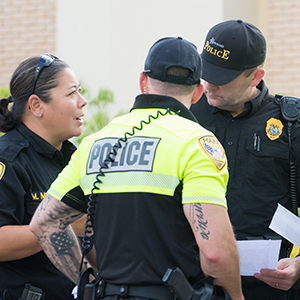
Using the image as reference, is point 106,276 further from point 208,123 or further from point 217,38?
point 217,38

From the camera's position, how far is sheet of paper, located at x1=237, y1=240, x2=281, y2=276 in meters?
2.13

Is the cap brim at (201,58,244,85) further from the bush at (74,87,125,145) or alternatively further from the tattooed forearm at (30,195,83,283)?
the bush at (74,87,125,145)

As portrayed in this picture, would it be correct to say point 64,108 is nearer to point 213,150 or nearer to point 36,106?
point 36,106

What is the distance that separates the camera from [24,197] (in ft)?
7.68

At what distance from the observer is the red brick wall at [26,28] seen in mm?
8430

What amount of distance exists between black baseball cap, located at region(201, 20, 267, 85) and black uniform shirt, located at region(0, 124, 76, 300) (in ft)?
3.20

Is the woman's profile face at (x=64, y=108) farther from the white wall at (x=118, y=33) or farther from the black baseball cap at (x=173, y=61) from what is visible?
the white wall at (x=118, y=33)

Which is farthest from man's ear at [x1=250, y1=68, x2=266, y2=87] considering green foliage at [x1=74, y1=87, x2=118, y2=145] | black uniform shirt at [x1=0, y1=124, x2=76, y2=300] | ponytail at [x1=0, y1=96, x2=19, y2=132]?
green foliage at [x1=74, y1=87, x2=118, y2=145]

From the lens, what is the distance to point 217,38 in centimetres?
262

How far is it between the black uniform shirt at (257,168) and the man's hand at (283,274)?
141 mm

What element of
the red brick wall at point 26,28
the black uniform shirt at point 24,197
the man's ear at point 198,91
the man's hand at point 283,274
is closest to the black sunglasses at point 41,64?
the black uniform shirt at point 24,197

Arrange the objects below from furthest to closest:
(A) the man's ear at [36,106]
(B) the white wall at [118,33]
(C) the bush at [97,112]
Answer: (B) the white wall at [118,33] → (C) the bush at [97,112] → (A) the man's ear at [36,106]

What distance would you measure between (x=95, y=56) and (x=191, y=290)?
19.7 feet

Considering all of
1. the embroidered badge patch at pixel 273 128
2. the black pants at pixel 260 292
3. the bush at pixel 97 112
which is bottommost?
the bush at pixel 97 112
